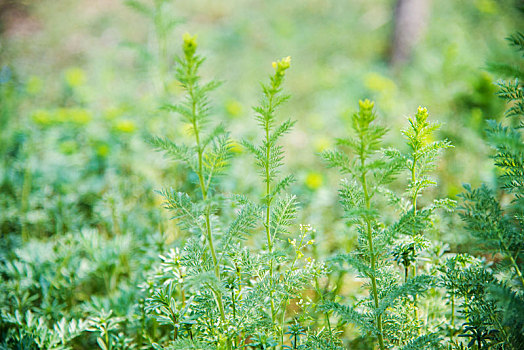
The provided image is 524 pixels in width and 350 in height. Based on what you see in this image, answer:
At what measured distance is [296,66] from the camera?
15.5 feet

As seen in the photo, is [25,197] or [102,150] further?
[102,150]

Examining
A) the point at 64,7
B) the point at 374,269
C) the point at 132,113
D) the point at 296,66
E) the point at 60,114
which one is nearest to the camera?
the point at 374,269

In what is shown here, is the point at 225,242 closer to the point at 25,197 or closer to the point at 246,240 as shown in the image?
the point at 246,240

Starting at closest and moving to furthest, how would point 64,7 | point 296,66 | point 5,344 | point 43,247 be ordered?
point 5,344 < point 43,247 < point 296,66 < point 64,7

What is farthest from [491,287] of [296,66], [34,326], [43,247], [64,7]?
[64,7]

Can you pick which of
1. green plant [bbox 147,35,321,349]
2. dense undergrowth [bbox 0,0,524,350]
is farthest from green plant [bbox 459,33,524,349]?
green plant [bbox 147,35,321,349]

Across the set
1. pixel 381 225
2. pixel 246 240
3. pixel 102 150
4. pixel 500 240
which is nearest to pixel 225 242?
pixel 246 240

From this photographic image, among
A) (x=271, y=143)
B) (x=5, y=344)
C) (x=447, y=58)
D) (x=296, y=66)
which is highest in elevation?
(x=296, y=66)

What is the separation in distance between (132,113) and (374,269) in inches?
113

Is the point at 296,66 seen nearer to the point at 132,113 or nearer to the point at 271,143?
the point at 132,113

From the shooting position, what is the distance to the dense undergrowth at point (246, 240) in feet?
3.46

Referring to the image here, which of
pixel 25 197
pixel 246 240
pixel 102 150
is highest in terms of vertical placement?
pixel 102 150

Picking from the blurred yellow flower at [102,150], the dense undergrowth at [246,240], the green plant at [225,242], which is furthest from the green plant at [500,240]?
the blurred yellow flower at [102,150]

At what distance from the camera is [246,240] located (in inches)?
57.3
